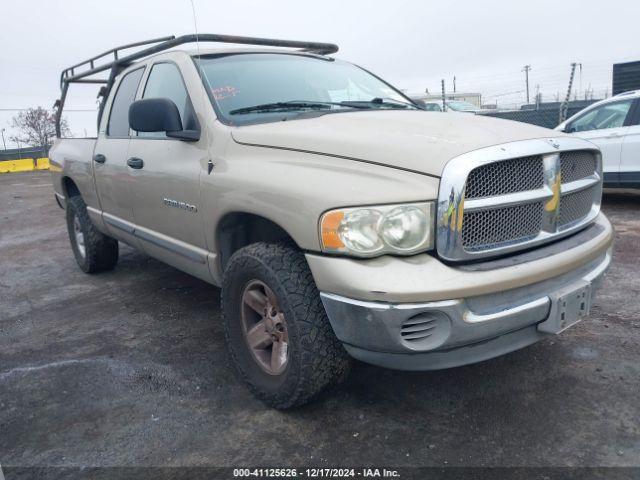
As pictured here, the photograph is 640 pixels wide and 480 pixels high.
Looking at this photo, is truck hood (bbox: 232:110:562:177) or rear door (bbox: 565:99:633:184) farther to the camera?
rear door (bbox: 565:99:633:184)

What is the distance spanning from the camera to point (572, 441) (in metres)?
2.30

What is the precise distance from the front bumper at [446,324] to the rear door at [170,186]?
125cm

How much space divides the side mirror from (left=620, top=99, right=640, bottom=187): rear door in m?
6.16

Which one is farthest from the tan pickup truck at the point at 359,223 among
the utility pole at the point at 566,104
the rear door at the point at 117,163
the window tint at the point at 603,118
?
the utility pole at the point at 566,104

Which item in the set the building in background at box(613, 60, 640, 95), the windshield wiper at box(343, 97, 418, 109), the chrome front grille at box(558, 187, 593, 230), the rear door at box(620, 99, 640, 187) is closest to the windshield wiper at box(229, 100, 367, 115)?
the windshield wiper at box(343, 97, 418, 109)

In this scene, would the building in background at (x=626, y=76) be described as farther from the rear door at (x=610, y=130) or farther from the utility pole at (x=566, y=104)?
the rear door at (x=610, y=130)

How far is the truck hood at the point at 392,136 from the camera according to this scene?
87.3 inches

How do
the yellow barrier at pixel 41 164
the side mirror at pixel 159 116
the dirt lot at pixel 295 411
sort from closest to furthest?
the dirt lot at pixel 295 411 < the side mirror at pixel 159 116 < the yellow barrier at pixel 41 164

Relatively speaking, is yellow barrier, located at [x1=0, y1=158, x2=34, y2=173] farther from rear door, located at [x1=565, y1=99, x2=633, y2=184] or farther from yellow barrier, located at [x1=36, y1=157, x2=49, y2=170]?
rear door, located at [x1=565, y1=99, x2=633, y2=184]

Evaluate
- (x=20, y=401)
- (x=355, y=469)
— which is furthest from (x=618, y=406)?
(x=20, y=401)

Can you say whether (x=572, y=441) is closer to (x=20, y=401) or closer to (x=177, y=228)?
(x=177, y=228)

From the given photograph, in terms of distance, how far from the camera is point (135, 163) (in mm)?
3662

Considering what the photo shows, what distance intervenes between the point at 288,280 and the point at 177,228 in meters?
1.24

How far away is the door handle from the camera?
3.61 metres
